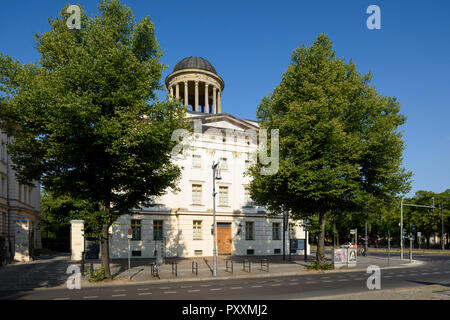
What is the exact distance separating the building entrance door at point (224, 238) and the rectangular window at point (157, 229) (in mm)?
6236

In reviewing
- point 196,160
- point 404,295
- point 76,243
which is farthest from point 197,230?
point 404,295

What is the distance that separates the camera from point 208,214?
3784 centimetres

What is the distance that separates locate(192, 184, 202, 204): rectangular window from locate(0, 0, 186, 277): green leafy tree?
16.9m

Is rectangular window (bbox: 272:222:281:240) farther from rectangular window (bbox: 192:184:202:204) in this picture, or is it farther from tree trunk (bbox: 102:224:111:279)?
tree trunk (bbox: 102:224:111:279)

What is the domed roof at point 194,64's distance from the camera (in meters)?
51.4

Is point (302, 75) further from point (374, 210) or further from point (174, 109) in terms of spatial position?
point (374, 210)

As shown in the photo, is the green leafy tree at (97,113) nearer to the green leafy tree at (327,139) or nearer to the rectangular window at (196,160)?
the green leafy tree at (327,139)

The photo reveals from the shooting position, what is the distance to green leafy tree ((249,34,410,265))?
Answer: 21.2 m

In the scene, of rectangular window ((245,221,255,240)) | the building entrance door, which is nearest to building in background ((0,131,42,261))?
the building entrance door

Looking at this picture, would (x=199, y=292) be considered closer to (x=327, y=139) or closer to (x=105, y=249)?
(x=105, y=249)

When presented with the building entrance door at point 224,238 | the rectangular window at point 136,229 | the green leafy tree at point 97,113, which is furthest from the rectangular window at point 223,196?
the green leafy tree at point 97,113

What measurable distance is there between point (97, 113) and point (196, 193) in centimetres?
2176
